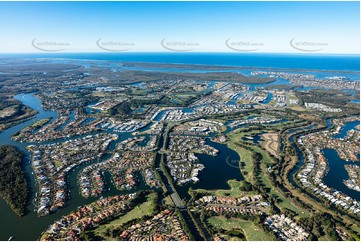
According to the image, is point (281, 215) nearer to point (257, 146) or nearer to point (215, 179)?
point (215, 179)

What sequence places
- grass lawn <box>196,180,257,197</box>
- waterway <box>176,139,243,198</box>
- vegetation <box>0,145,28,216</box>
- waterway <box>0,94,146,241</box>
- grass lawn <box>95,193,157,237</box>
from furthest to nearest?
waterway <box>176,139,243,198</box> < grass lawn <box>196,180,257,197</box> < vegetation <box>0,145,28,216</box> < grass lawn <box>95,193,157,237</box> < waterway <box>0,94,146,241</box>

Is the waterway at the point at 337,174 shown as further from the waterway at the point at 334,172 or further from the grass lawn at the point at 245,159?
the grass lawn at the point at 245,159

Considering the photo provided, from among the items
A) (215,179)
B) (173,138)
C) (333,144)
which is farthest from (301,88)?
(215,179)

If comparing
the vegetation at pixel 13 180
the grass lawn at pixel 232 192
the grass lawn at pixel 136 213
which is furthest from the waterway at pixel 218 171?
the vegetation at pixel 13 180

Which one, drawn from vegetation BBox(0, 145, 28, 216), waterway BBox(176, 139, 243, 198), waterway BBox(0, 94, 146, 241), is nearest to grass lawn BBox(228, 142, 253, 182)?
waterway BBox(176, 139, 243, 198)

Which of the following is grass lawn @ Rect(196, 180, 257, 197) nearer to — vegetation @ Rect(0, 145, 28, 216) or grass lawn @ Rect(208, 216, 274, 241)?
grass lawn @ Rect(208, 216, 274, 241)

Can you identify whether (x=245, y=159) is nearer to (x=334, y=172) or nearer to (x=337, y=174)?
(x=334, y=172)
